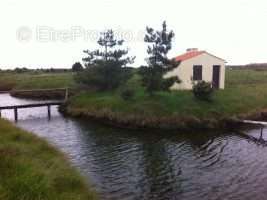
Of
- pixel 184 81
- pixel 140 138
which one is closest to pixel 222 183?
pixel 140 138

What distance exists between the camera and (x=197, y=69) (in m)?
36.0

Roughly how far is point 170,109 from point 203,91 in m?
4.50

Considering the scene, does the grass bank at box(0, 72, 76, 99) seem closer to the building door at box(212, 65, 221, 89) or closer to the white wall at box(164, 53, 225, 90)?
the white wall at box(164, 53, 225, 90)

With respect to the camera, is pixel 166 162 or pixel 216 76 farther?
pixel 216 76

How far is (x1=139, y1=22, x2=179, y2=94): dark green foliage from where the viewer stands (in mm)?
29125

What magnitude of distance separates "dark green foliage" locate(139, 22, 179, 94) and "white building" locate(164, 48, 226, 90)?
586 cm

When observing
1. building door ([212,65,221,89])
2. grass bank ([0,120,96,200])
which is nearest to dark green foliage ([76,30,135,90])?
building door ([212,65,221,89])

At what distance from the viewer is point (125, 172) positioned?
1475 centimetres

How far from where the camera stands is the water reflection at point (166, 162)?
1270 cm

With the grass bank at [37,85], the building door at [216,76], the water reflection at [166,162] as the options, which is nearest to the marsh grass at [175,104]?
the building door at [216,76]

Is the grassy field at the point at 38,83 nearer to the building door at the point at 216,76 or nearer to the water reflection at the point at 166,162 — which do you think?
the building door at the point at 216,76

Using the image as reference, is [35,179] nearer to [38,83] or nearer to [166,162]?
[166,162]

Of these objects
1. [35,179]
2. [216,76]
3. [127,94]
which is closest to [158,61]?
[127,94]

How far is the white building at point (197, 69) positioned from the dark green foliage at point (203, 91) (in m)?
5.47
